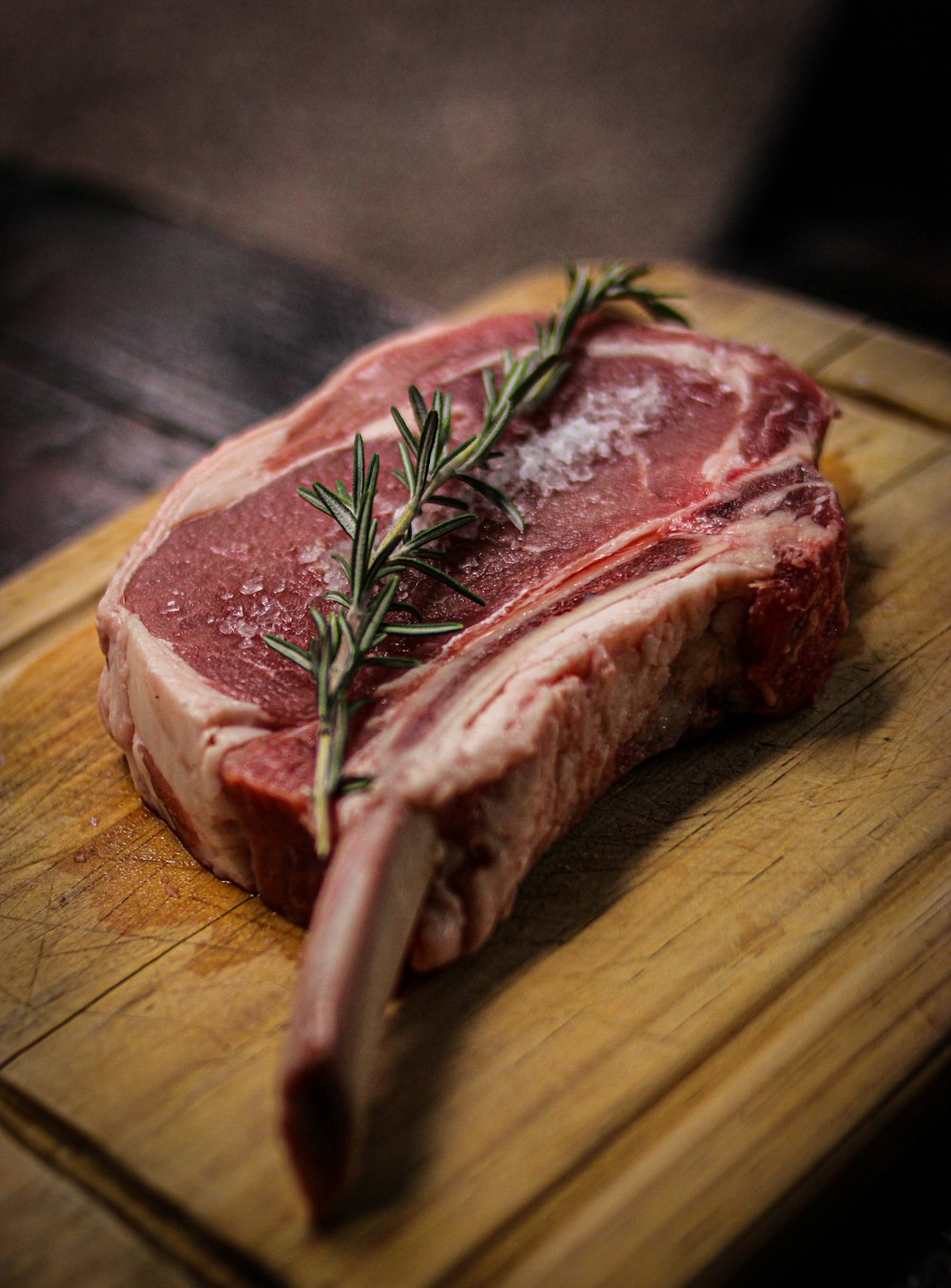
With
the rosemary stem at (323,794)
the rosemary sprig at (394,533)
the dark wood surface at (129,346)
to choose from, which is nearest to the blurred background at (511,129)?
the dark wood surface at (129,346)

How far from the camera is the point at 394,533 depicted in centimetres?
240

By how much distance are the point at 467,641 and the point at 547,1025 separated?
2.18ft

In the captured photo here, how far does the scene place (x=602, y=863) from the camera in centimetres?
237

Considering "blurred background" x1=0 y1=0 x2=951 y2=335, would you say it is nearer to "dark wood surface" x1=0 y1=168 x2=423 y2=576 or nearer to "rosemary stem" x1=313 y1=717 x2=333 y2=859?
"dark wood surface" x1=0 y1=168 x2=423 y2=576

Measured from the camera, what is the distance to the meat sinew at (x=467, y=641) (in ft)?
6.54

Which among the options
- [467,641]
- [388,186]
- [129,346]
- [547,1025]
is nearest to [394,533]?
[467,641]

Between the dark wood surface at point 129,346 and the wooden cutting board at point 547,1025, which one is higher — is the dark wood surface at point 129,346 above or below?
below

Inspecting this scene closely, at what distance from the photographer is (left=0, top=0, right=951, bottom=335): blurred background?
5988 millimetres

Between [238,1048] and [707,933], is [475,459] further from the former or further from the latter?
[238,1048]

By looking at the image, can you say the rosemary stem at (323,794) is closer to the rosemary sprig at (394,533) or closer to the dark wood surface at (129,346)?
the rosemary sprig at (394,533)

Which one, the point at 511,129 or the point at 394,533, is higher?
the point at 394,533

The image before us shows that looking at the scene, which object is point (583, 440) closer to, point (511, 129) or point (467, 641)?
point (467, 641)

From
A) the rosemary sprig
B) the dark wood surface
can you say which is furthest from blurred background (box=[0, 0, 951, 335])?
the rosemary sprig

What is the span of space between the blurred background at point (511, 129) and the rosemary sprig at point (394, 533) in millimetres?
2507
